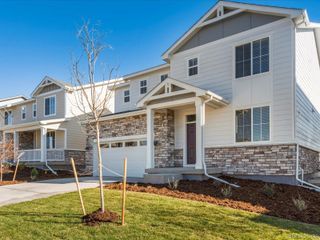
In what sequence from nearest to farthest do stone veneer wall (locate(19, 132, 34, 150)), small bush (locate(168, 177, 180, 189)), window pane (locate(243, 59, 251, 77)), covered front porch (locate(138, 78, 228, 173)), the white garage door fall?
small bush (locate(168, 177, 180, 189)) → window pane (locate(243, 59, 251, 77)) → covered front porch (locate(138, 78, 228, 173)) → the white garage door → stone veneer wall (locate(19, 132, 34, 150))

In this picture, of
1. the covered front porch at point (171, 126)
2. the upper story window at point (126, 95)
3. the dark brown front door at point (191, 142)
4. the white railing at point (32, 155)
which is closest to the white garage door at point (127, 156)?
the covered front porch at point (171, 126)

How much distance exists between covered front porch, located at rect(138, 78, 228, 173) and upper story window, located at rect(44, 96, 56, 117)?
522 inches

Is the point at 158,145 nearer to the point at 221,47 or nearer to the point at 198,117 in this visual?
the point at 198,117

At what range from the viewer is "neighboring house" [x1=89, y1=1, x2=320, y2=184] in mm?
11586

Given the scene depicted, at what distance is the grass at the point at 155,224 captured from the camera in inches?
221

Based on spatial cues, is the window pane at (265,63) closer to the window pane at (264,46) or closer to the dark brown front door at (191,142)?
the window pane at (264,46)

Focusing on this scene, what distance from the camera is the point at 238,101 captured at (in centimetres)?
1284

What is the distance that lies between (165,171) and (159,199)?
4.39 meters

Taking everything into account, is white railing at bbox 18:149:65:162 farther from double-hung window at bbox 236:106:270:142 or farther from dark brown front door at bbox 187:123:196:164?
double-hung window at bbox 236:106:270:142

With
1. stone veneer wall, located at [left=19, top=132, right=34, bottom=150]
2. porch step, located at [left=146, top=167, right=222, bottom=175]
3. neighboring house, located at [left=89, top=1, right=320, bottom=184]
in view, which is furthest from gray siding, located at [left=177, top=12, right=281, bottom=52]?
stone veneer wall, located at [left=19, top=132, right=34, bottom=150]

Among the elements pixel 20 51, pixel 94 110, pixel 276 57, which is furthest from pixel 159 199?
pixel 20 51

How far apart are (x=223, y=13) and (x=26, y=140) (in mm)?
21373

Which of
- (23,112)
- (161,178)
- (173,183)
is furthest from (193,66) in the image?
(23,112)

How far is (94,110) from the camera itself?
22.3 ft
